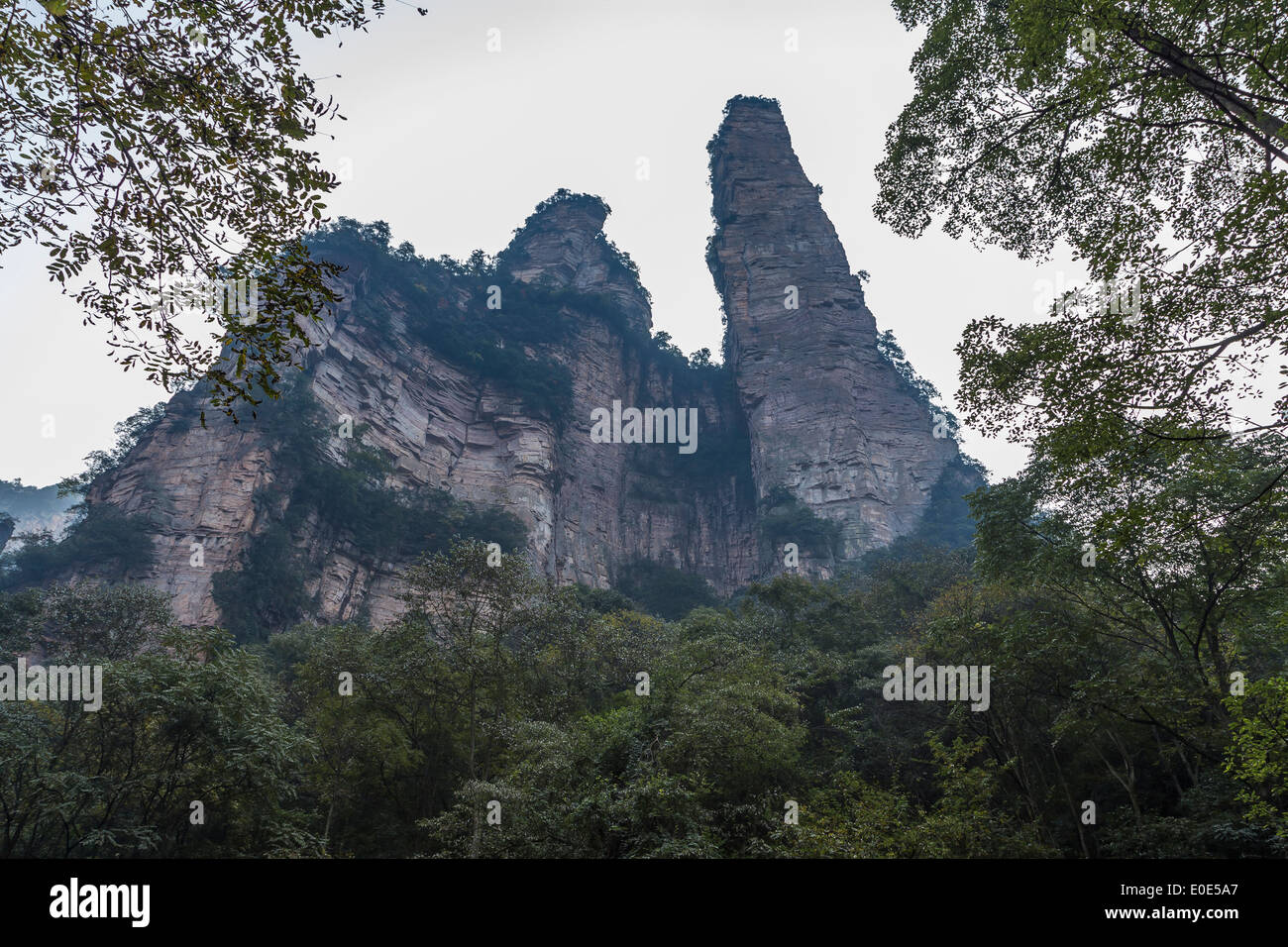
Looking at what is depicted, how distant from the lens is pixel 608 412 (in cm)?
5531

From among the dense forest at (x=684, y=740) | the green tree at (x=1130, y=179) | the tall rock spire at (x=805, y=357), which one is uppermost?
the tall rock spire at (x=805, y=357)

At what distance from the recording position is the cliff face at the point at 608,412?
35.4 metres

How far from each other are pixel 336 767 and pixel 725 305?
51.6 m

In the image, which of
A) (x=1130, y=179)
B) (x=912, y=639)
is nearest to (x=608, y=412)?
(x=912, y=639)

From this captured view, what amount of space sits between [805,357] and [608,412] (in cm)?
1647

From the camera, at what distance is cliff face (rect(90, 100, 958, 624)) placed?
35.4 m

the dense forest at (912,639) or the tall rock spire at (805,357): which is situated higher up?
the tall rock spire at (805,357)

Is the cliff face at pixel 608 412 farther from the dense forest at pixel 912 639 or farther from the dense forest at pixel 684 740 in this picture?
the dense forest at pixel 684 740

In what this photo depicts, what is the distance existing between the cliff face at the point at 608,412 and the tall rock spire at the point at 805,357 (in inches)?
6.7

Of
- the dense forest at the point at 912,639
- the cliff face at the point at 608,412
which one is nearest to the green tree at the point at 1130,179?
the dense forest at the point at 912,639
